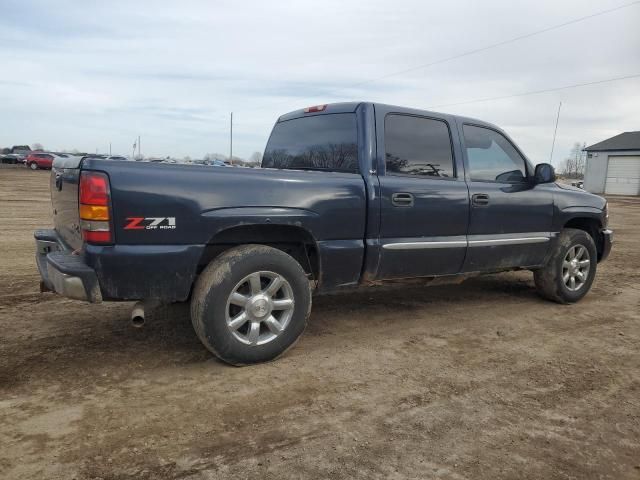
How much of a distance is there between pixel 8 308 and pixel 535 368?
4652mm

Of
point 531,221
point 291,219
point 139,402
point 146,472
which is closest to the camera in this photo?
point 146,472

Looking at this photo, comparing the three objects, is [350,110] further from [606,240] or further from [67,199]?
[606,240]

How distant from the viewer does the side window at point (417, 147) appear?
13.7ft

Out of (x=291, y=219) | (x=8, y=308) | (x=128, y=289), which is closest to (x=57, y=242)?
(x=128, y=289)

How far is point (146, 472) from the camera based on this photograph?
7.70 ft

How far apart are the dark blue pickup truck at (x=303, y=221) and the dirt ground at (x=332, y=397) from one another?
0.50m

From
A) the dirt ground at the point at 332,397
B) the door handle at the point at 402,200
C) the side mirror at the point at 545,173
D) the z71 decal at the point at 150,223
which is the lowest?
the dirt ground at the point at 332,397

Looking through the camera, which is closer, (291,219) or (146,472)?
(146,472)

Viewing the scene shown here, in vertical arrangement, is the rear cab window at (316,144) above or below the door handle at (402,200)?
above

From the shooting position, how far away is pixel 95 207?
3016mm

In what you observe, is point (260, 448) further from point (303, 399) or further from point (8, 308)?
point (8, 308)

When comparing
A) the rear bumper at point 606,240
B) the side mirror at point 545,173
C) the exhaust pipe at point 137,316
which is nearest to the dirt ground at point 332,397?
the exhaust pipe at point 137,316

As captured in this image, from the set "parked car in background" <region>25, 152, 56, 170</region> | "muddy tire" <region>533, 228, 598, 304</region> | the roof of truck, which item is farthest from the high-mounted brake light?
"parked car in background" <region>25, 152, 56, 170</region>

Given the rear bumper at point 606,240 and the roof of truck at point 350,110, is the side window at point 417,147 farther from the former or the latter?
the rear bumper at point 606,240
